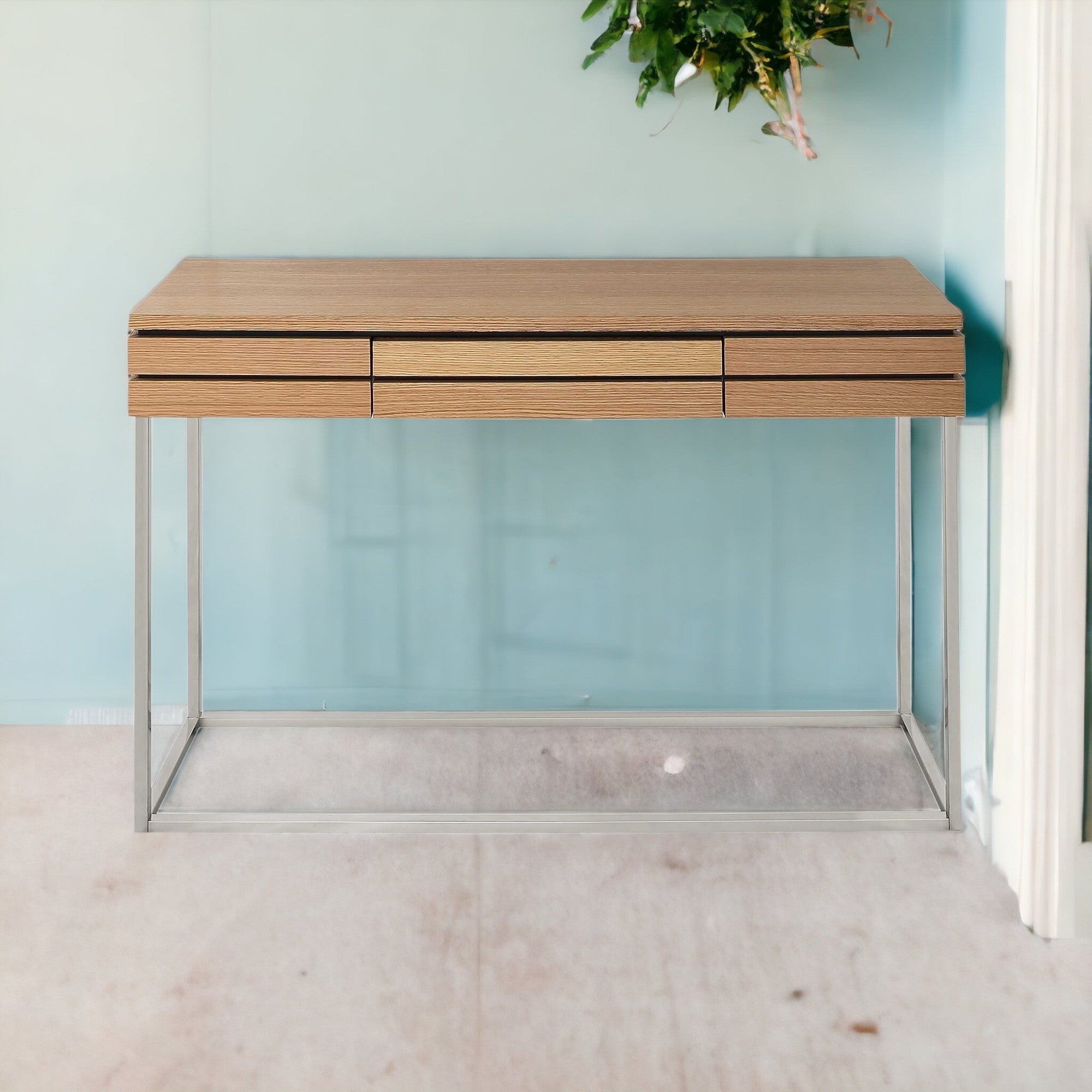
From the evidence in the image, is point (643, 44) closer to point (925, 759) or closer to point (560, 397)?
point (560, 397)

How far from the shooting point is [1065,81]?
1.71 metres

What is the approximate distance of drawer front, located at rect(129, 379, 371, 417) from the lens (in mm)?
1836

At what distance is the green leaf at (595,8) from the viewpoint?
212cm

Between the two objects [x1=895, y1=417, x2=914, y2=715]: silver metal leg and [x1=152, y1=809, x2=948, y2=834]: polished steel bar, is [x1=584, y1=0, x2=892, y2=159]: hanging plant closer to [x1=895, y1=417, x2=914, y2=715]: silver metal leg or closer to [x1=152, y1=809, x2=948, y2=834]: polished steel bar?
[x1=895, y1=417, x2=914, y2=715]: silver metal leg

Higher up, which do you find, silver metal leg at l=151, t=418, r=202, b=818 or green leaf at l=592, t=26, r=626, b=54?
green leaf at l=592, t=26, r=626, b=54

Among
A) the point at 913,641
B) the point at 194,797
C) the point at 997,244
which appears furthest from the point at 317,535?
the point at 997,244

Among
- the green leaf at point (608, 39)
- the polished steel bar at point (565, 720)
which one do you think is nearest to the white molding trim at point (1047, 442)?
the polished steel bar at point (565, 720)

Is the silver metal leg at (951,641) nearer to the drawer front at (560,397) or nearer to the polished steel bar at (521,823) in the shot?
the polished steel bar at (521,823)

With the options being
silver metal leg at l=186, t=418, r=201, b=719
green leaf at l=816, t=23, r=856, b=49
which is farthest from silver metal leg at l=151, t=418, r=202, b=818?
green leaf at l=816, t=23, r=856, b=49

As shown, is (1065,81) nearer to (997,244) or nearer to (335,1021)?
(997,244)

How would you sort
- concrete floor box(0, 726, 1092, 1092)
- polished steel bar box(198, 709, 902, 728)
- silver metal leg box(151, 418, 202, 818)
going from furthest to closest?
polished steel bar box(198, 709, 902, 728) → silver metal leg box(151, 418, 202, 818) → concrete floor box(0, 726, 1092, 1092)

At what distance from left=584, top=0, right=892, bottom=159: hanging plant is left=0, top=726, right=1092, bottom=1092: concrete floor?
4.44 feet

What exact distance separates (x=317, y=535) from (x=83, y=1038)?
1140mm

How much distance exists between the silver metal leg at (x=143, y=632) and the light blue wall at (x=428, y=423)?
1.49 feet
